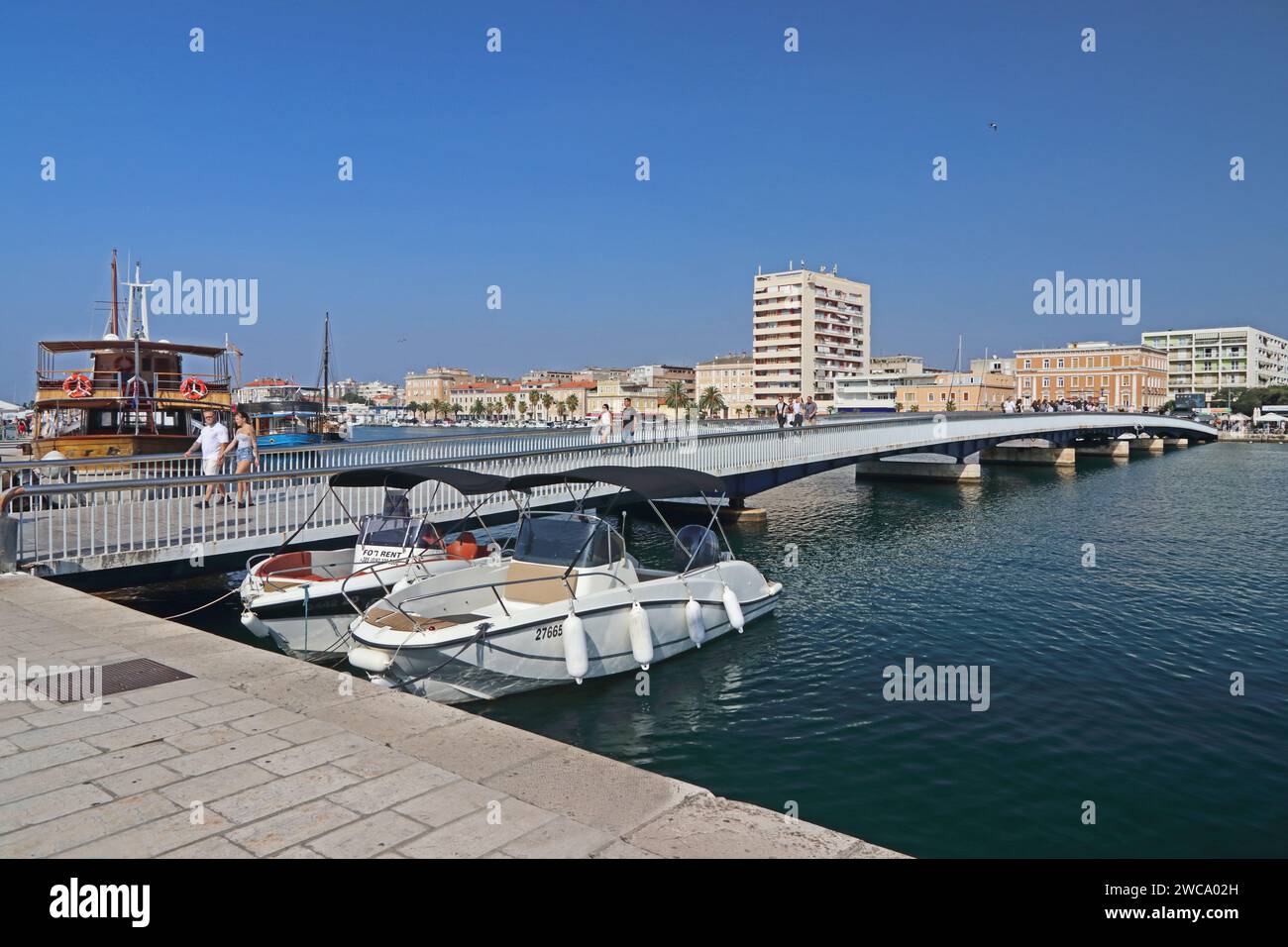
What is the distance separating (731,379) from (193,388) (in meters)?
163

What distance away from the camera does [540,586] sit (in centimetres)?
1249

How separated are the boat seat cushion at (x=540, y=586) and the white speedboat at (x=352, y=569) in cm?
111

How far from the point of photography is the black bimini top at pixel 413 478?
14.3 meters

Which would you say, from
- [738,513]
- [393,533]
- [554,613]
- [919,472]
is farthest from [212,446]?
[919,472]

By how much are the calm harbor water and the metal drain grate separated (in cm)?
442

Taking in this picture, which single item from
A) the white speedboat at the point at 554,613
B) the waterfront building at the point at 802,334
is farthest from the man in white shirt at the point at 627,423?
the waterfront building at the point at 802,334

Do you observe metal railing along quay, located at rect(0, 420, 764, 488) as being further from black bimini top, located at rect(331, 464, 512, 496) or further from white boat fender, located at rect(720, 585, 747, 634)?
white boat fender, located at rect(720, 585, 747, 634)

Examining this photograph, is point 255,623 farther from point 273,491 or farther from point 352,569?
point 273,491

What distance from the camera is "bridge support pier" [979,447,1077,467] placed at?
62219 millimetres

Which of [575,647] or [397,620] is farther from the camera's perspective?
[397,620]

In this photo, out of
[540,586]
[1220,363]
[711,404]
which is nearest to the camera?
[540,586]
